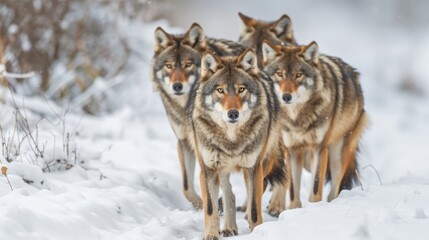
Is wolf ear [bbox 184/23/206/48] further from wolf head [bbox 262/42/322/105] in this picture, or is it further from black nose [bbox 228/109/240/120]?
black nose [bbox 228/109/240/120]

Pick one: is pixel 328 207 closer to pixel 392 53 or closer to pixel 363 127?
pixel 363 127

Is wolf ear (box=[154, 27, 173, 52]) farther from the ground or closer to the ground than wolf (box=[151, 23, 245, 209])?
farther from the ground

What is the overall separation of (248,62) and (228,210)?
4.48 feet

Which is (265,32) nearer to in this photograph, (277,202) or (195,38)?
(195,38)

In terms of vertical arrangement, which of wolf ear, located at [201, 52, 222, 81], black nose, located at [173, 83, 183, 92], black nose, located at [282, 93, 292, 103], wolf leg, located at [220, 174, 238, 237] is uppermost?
wolf ear, located at [201, 52, 222, 81]

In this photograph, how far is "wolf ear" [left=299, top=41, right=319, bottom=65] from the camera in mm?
6911

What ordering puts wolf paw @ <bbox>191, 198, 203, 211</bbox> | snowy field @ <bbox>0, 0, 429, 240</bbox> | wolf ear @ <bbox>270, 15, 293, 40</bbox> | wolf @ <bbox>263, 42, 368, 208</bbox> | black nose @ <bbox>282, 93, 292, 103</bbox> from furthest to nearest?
1. wolf ear @ <bbox>270, 15, 293, 40</bbox>
2. wolf paw @ <bbox>191, 198, 203, 211</bbox>
3. wolf @ <bbox>263, 42, 368, 208</bbox>
4. black nose @ <bbox>282, 93, 292, 103</bbox>
5. snowy field @ <bbox>0, 0, 429, 240</bbox>

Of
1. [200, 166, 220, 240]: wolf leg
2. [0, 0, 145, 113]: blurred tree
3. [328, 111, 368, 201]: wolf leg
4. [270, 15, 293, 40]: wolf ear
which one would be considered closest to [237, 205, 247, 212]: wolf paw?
[328, 111, 368, 201]: wolf leg

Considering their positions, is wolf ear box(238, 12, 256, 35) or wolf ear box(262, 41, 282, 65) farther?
wolf ear box(238, 12, 256, 35)

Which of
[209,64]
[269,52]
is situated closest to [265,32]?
[269,52]

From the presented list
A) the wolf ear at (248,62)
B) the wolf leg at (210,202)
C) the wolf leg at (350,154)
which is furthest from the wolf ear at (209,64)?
the wolf leg at (350,154)

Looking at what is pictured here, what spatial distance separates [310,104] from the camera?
6.99 metres

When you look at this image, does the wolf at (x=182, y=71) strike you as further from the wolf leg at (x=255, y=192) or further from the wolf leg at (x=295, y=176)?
the wolf leg at (x=255, y=192)

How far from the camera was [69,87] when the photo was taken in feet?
48.6
